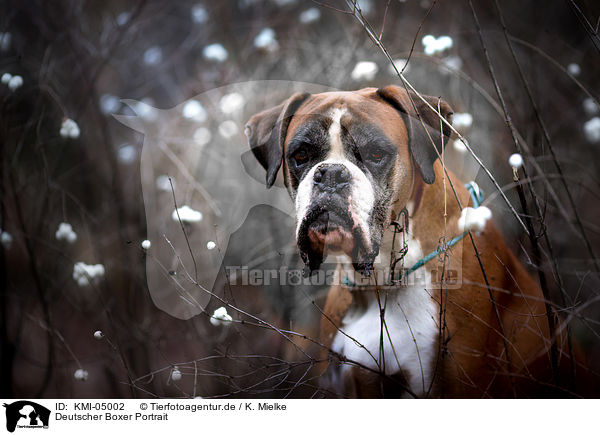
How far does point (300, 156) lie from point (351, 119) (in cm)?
19

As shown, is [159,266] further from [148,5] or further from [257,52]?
[148,5]

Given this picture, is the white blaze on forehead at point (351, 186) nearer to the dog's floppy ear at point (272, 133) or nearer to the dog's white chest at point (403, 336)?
the dog's floppy ear at point (272, 133)

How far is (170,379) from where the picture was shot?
1.64 meters

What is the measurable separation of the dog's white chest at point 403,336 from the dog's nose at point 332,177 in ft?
1.26

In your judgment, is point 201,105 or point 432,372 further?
point 201,105

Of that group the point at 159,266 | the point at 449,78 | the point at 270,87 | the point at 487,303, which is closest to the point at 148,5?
the point at 270,87

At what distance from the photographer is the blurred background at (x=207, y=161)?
5.28 feet

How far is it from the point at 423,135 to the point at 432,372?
2.43ft

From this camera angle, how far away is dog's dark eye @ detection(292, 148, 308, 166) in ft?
4.83

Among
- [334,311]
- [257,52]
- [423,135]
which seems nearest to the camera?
[423,135]

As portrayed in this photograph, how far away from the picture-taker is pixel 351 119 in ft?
4.78
